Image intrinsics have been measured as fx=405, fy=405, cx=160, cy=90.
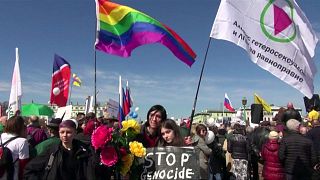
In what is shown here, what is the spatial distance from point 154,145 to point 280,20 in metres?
3.25

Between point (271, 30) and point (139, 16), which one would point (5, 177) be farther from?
point (271, 30)

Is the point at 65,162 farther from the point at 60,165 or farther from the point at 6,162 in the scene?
the point at 6,162

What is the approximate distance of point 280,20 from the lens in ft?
22.9

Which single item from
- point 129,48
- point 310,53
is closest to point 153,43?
point 129,48

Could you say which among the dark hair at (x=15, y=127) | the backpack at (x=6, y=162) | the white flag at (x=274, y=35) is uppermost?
the white flag at (x=274, y=35)

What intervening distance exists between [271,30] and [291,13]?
546 mm

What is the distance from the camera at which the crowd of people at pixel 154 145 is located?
183 inches

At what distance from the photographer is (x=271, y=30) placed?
22.6ft

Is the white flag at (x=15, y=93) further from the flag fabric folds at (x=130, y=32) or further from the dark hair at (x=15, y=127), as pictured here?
the dark hair at (x=15, y=127)

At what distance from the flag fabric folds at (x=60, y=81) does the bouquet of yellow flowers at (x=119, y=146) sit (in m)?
8.04

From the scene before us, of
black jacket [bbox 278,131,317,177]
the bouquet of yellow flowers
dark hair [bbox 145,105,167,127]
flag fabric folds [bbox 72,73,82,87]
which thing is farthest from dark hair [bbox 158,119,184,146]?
flag fabric folds [bbox 72,73,82,87]

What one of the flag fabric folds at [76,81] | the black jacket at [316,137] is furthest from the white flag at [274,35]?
the flag fabric folds at [76,81]

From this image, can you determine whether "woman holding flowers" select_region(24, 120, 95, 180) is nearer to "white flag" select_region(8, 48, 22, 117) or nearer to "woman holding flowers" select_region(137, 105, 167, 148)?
"woman holding flowers" select_region(137, 105, 167, 148)

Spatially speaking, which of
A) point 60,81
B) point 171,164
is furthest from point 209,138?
point 60,81
